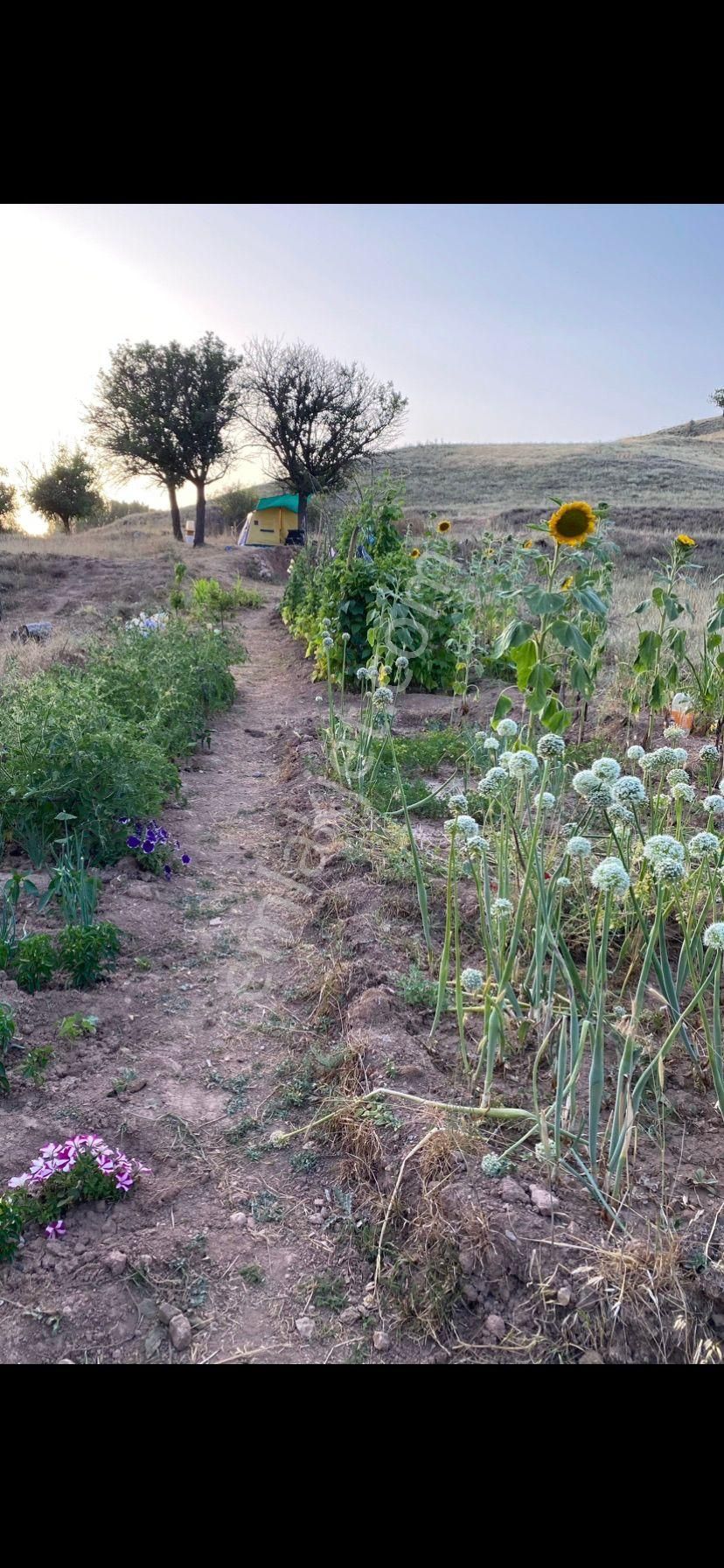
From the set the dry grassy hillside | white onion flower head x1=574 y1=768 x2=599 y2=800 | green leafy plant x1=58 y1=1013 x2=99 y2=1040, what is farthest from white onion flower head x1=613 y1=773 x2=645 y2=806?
the dry grassy hillside

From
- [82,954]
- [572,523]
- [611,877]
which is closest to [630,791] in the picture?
[611,877]

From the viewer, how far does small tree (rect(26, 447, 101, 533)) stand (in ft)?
82.7

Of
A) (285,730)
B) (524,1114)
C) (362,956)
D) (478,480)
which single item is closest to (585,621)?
(285,730)

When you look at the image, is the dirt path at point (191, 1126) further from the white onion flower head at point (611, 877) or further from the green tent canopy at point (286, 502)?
the green tent canopy at point (286, 502)

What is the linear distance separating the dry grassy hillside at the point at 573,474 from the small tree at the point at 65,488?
10245 mm

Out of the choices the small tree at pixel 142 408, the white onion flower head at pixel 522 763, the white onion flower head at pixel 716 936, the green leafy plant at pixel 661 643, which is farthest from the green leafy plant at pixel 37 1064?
the small tree at pixel 142 408

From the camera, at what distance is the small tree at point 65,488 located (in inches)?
993

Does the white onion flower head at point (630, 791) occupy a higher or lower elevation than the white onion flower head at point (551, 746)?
lower

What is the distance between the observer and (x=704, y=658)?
4855 millimetres

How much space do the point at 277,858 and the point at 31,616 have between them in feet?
30.8

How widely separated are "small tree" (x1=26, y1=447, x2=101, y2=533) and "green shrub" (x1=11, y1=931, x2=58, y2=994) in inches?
1016

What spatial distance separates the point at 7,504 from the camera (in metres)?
25.0

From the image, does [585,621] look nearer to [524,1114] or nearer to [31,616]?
[524,1114]

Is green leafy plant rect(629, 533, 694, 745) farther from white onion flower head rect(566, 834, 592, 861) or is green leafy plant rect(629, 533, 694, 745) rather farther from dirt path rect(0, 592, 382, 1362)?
white onion flower head rect(566, 834, 592, 861)
